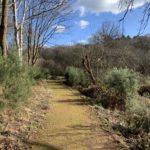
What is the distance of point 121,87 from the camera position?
18.2 m

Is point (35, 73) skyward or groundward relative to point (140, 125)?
skyward

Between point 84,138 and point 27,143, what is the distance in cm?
179

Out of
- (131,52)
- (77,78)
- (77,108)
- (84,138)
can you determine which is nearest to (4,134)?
(84,138)

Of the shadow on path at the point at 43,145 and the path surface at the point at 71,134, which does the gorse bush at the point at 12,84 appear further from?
the shadow on path at the point at 43,145

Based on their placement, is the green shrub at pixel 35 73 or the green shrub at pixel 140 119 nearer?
the green shrub at pixel 140 119

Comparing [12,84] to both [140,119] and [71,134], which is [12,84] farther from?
[140,119]

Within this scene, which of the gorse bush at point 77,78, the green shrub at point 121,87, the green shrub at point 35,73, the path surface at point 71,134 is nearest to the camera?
the path surface at point 71,134

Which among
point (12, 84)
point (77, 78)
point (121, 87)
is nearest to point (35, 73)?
point (121, 87)

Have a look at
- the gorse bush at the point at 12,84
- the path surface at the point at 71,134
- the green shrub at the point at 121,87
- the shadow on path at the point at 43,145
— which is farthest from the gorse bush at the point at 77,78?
the shadow on path at the point at 43,145

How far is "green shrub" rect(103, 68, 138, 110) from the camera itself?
17.9 metres

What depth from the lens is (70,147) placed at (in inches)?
348

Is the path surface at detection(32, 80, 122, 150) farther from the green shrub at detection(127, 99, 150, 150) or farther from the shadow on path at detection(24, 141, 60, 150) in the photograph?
the green shrub at detection(127, 99, 150, 150)

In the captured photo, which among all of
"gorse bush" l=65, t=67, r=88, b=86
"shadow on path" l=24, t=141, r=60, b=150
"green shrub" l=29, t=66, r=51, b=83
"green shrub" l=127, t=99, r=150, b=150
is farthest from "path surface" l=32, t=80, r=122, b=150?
"gorse bush" l=65, t=67, r=88, b=86

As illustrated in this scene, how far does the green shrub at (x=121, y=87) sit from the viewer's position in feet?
58.8
